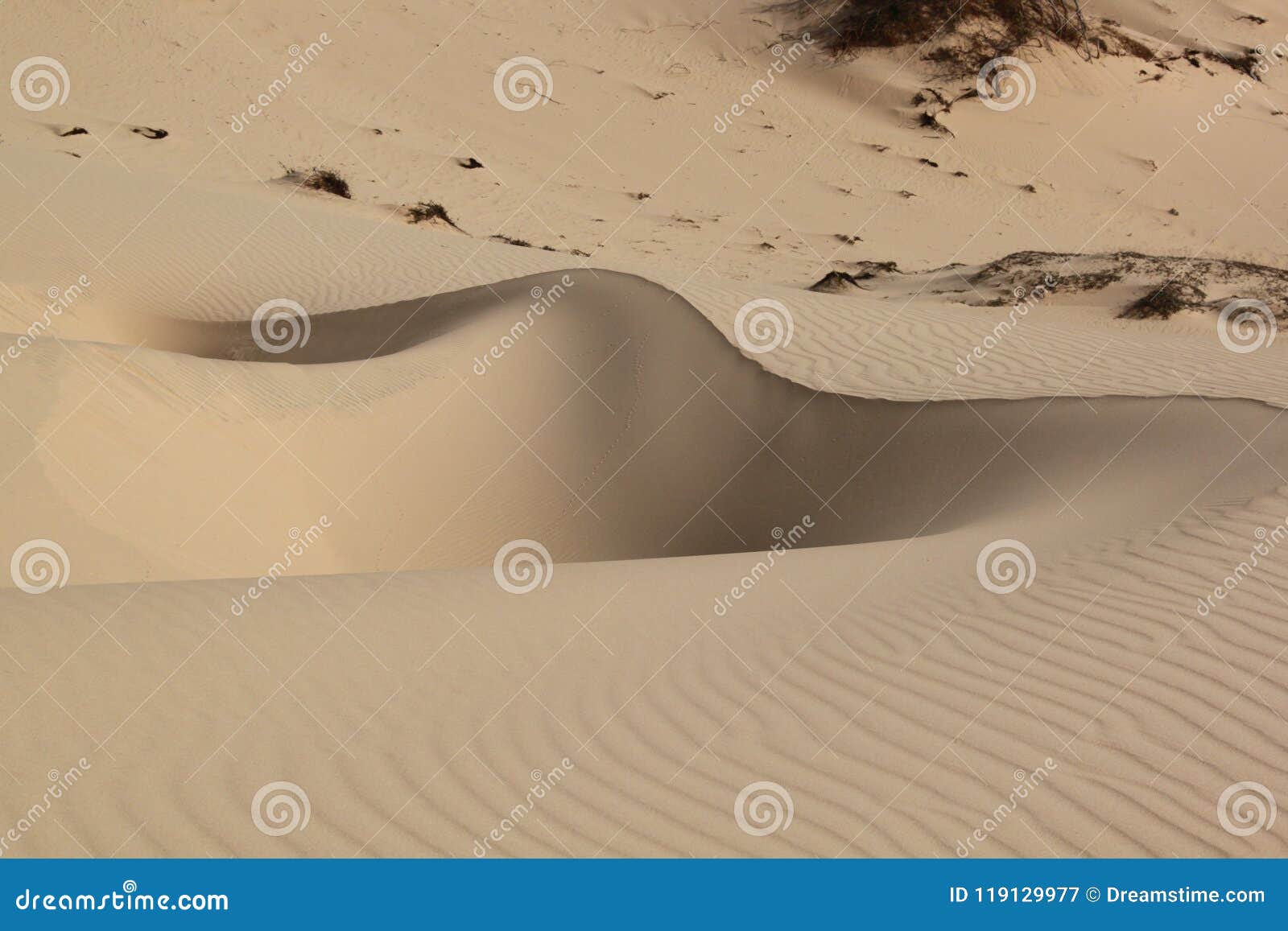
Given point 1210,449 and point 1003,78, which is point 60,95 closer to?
point 1003,78

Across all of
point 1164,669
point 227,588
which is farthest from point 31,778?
point 1164,669

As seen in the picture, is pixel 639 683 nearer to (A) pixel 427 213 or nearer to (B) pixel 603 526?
(B) pixel 603 526

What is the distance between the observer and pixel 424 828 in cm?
302

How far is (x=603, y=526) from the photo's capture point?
812cm

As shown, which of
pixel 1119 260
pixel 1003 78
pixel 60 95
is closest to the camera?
pixel 1119 260

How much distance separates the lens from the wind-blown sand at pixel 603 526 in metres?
3.20

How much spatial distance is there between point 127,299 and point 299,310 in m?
1.62

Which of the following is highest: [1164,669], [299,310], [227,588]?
[299,310]

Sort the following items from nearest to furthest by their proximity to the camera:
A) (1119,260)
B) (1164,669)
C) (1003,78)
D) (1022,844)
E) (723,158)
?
(1022,844) < (1164,669) < (1119,260) < (723,158) < (1003,78)

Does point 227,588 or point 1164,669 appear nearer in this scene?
point 1164,669

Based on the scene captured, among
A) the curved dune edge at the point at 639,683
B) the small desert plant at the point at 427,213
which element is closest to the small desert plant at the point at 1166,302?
the curved dune edge at the point at 639,683

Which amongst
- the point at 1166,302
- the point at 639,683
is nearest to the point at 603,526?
the point at 639,683

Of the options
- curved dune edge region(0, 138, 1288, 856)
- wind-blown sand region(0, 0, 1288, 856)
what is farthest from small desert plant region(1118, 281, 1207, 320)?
curved dune edge region(0, 138, 1288, 856)

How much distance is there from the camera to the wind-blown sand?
320cm
